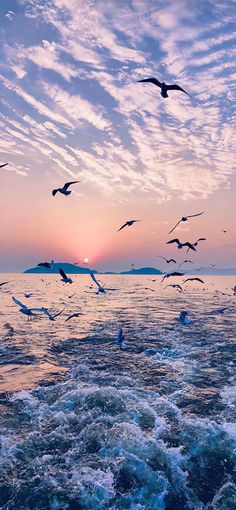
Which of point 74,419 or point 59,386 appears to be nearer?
point 74,419

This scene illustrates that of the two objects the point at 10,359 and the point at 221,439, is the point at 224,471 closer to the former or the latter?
the point at 221,439

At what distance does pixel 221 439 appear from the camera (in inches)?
338

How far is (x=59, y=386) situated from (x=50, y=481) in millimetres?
5193

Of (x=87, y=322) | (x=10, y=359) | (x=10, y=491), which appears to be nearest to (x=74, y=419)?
(x=10, y=491)

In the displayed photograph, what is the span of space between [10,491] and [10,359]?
32.9 feet

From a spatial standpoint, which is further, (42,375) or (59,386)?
(42,375)

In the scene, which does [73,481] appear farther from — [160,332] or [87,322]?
[87,322]

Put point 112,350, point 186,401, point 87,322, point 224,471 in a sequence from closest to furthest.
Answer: point 224,471 < point 186,401 < point 112,350 < point 87,322

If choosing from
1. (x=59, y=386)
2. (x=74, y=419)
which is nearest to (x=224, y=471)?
(x=74, y=419)

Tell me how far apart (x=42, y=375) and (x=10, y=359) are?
130 inches

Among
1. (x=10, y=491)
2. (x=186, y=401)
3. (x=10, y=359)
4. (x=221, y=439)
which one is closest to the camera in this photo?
(x=10, y=491)

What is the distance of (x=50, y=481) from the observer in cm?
Result: 694

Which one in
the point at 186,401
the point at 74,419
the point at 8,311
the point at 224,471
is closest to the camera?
the point at 224,471

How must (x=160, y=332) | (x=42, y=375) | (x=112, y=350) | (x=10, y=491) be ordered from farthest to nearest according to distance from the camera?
(x=160, y=332) → (x=112, y=350) → (x=42, y=375) → (x=10, y=491)
